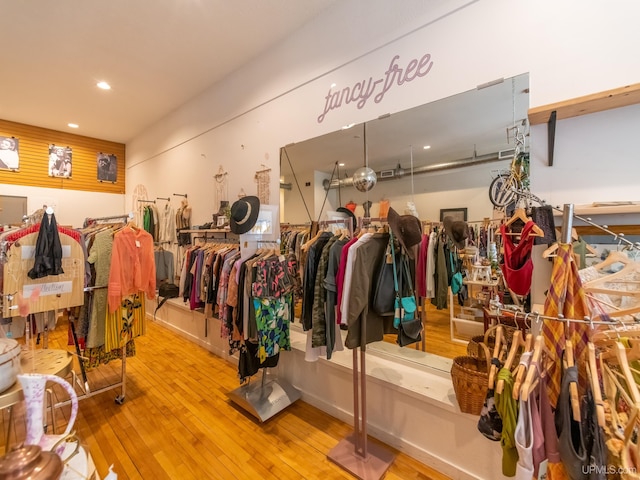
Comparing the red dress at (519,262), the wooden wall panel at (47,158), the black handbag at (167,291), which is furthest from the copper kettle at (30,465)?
the wooden wall panel at (47,158)

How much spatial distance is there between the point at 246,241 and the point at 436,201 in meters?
1.85

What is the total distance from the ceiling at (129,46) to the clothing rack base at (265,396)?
3656 mm

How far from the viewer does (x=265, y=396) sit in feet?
8.77

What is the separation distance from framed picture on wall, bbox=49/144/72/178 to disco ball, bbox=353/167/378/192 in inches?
270

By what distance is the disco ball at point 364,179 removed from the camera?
2629 millimetres

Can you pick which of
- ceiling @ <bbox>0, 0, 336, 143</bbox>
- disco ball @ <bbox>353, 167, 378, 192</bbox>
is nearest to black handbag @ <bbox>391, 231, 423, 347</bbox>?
disco ball @ <bbox>353, 167, 378, 192</bbox>

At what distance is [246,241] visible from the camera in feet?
9.49

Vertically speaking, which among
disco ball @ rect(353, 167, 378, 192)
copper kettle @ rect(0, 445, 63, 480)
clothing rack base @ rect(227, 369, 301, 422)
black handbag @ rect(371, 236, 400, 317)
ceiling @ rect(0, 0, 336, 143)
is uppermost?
ceiling @ rect(0, 0, 336, 143)

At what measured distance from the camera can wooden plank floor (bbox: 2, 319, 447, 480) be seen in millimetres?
1992

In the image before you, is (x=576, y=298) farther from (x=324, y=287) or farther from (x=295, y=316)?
(x=295, y=316)

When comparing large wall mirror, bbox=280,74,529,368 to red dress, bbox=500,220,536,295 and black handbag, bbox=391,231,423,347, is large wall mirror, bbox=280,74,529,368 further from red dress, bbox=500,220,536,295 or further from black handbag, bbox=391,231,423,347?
black handbag, bbox=391,231,423,347

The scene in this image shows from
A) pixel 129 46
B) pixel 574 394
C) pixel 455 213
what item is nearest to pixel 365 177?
pixel 455 213

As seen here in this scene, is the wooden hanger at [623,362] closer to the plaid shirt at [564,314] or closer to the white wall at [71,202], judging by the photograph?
the plaid shirt at [564,314]

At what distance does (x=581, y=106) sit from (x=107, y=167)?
8410 mm
